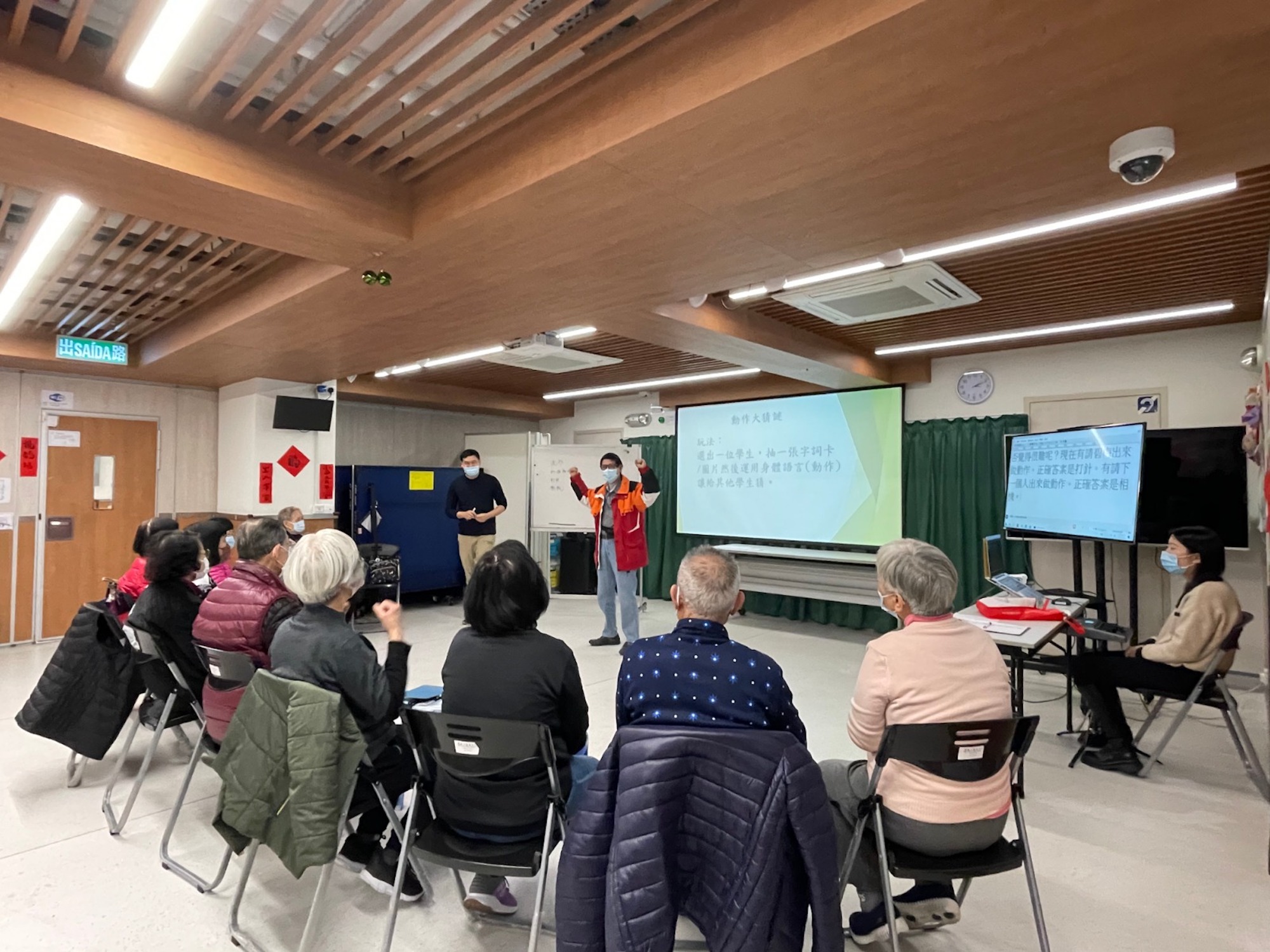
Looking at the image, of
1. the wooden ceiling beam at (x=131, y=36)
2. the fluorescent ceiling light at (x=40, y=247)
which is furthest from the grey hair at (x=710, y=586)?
the fluorescent ceiling light at (x=40, y=247)

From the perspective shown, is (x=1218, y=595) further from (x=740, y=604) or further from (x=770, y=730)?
(x=770, y=730)

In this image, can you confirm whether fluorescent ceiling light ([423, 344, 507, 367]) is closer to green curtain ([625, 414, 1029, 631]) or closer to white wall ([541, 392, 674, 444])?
white wall ([541, 392, 674, 444])

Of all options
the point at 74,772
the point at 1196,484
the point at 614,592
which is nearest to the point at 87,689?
the point at 74,772

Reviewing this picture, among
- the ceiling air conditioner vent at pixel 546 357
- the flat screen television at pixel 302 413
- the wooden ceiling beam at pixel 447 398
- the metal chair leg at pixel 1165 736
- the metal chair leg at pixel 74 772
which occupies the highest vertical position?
the ceiling air conditioner vent at pixel 546 357

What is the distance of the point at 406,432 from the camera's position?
8844mm

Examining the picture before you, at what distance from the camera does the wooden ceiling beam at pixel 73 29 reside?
5.35ft

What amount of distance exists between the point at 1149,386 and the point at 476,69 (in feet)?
17.2

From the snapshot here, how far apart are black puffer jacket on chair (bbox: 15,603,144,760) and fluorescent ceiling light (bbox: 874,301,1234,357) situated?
5.27 m

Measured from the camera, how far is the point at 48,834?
99.9 inches

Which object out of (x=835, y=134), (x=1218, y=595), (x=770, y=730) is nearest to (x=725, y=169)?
(x=835, y=134)

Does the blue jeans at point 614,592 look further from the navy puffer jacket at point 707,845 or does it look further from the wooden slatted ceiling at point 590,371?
the navy puffer jacket at point 707,845

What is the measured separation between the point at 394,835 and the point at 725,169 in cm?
239

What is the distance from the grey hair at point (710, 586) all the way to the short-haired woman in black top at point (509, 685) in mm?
361

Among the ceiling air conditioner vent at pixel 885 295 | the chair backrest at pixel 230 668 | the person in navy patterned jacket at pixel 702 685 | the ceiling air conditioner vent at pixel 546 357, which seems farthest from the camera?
the ceiling air conditioner vent at pixel 546 357
